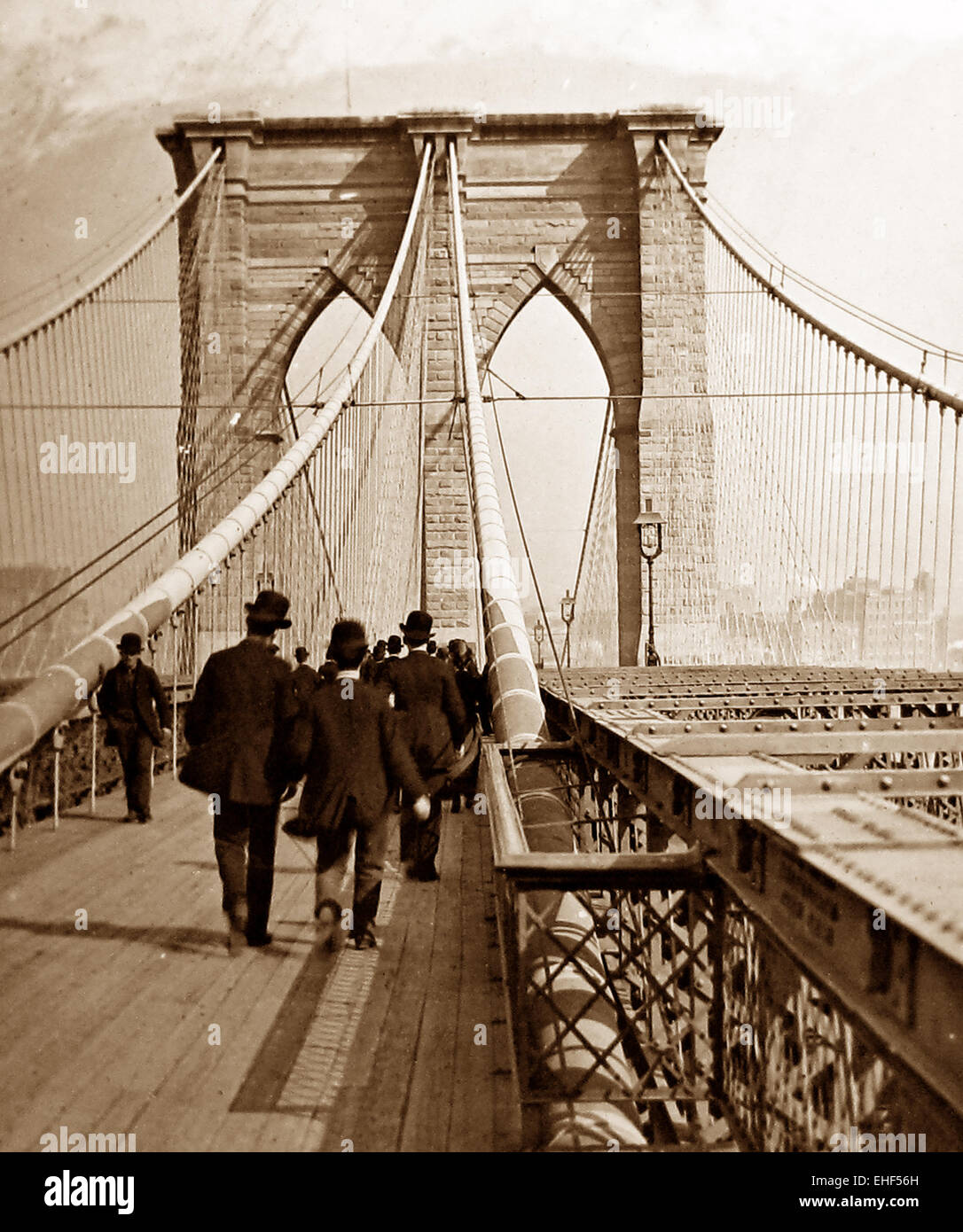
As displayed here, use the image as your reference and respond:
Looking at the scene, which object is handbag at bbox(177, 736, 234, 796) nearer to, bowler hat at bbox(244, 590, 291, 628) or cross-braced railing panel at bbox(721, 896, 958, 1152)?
bowler hat at bbox(244, 590, 291, 628)

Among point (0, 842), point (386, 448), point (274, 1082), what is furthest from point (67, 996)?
point (386, 448)

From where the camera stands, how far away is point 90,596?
67.2ft

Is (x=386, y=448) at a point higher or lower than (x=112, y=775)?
higher

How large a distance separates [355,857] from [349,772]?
13.3 inches

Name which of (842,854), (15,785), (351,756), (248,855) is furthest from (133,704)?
(842,854)

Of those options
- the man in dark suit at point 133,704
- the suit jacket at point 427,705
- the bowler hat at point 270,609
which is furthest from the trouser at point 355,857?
the man in dark suit at point 133,704

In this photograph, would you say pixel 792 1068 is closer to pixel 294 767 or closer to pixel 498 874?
pixel 498 874

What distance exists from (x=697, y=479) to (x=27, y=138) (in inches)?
640

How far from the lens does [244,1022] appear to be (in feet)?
13.5

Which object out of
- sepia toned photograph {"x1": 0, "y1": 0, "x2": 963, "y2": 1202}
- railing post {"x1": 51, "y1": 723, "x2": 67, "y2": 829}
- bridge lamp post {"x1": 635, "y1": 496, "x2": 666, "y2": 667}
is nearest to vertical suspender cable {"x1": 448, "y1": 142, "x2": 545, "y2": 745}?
sepia toned photograph {"x1": 0, "y1": 0, "x2": 963, "y2": 1202}

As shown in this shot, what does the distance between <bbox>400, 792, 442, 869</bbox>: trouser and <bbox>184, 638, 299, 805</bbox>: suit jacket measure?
1.67 meters

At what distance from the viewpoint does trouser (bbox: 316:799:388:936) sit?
4.84 m

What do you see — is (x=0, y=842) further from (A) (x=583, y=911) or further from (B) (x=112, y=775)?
(A) (x=583, y=911)

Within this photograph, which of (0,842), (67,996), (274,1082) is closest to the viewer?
(274,1082)
